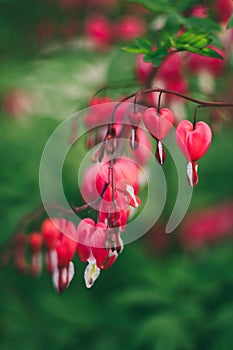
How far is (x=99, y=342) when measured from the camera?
2.46 meters

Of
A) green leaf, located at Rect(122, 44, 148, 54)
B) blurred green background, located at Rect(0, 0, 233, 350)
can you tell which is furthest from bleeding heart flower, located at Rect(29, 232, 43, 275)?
green leaf, located at Rect(122, 44, 148, 54)

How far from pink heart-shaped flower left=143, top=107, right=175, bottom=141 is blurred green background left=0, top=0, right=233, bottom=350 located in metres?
0.44

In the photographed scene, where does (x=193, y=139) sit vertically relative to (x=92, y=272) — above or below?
above

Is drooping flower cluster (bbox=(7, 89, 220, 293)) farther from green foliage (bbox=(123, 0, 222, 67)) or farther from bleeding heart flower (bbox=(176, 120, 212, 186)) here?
green foliage (bbox=(123, 0, 222, 67))

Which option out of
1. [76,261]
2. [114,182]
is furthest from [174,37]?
[76,261]

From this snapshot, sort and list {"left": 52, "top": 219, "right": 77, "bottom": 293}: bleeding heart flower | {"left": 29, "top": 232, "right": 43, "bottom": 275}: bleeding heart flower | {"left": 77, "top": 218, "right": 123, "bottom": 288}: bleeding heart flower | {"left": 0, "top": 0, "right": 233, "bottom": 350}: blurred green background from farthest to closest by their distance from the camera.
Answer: {"left": 0, "top": 0, "right": 233, "bottom": 350}: blurred green background
{"left": 29, "top": 232, "right": 43, "bottom": 275}: bleeding heart flower
{"left": 52, "top": 219, "right": 77, "bottom": 293}: bleeding heart flower
{"left": 77, "top": 218, "right": 123, "bottom": 288}: bleeding heart flower

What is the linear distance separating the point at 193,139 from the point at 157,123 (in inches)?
3.3

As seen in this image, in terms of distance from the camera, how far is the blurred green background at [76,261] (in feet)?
7.41

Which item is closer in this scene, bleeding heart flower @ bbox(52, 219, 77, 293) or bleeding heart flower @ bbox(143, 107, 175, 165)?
bleeding heart flower @ bbox(143, 107, 175, 165)

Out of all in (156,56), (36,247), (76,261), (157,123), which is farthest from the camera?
(76,261)

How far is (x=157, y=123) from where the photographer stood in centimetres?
Result: 133


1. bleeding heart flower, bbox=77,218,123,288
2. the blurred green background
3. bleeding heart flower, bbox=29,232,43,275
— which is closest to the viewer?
bleeding heart flower, bbox=77,218,123,288

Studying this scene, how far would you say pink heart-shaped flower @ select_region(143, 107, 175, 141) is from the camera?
132 centimetres

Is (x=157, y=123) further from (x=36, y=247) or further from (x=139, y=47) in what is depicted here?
(x=36, y=247)
